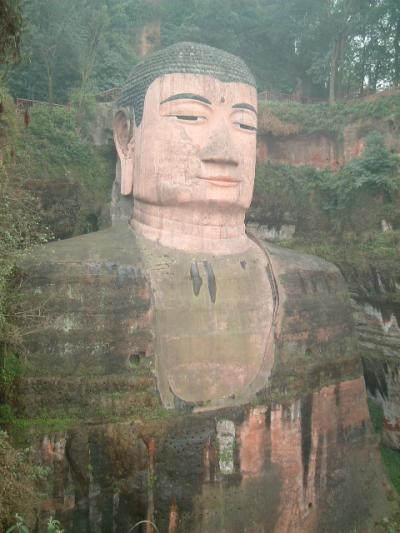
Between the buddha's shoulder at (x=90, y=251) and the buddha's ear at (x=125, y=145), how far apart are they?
0.85 meters

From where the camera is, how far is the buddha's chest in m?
7.03

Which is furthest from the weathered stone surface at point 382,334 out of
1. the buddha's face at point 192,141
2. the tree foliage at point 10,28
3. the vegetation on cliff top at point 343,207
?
the tree foliage at point 10,28

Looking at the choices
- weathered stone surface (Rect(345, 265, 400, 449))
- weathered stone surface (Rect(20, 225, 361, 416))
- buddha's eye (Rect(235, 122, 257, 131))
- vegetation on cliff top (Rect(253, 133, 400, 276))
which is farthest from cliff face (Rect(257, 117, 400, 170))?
weathered stone surface (Rect(20, 225, 361, 416))

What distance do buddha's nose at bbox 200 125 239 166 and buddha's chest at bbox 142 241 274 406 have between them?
147 cm

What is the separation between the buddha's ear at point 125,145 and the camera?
8.44m

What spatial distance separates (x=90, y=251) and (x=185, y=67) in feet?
10.1

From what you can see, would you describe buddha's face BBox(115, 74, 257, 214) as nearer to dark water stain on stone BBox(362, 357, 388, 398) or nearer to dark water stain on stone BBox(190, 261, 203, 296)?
dark water stain on stone BBox(190, 261, 203, 296)

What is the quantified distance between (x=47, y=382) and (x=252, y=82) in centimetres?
548

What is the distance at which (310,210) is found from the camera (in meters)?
13.0

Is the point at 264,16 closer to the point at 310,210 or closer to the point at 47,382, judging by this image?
the point at 310,210

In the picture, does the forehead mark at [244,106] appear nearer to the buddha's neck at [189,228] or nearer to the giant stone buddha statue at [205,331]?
the giant stone buddha statue at [205,331]

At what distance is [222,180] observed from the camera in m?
7.78

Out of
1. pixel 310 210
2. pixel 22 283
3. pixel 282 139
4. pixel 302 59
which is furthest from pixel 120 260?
pixel 302 59

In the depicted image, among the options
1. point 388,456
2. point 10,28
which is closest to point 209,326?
point 10,28
